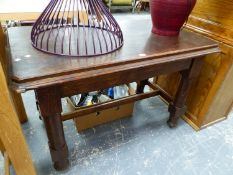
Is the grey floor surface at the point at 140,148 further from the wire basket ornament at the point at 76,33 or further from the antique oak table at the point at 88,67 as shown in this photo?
the wire basket ornament at the point at 76,33

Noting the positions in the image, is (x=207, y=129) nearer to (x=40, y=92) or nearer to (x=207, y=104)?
(x=207, y=104)

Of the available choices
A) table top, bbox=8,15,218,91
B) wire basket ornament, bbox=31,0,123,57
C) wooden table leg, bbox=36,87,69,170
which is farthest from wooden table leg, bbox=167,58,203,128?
wooden table leg, bbox=36,87,69,170

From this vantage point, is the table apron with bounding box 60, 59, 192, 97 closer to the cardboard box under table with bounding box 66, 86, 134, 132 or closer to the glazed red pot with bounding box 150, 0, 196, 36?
the glazed red pot with bounding box 150, 0, 196, 36

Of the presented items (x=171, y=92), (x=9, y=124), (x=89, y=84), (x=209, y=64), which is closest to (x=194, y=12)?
(x=209, y=64)

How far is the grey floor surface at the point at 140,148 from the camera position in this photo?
1.17 meters

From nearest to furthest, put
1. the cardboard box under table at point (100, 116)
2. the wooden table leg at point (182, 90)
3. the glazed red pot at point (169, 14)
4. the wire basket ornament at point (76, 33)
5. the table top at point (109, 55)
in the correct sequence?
the table top at point (109, 55) < the wire basket ornament at point (76, 33) < the glazed red pot at point (169, 14) < the wooden table leg at point (182, 90) < the cardboard box under table at point (100, 116)

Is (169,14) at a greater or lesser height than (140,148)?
greater

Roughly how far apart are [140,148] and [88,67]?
0.78 m

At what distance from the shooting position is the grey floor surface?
1165 millimetres

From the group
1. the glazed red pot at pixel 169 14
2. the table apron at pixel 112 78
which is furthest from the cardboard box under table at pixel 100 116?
the glazed red pot at pixel 169 14

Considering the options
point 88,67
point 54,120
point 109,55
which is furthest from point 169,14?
point 54,120

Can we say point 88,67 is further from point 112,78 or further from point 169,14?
point 169,14

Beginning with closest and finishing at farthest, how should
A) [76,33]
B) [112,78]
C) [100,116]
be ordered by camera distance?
[112,78], [76,33], [100,116]

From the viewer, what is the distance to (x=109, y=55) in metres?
0.84
